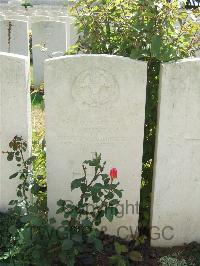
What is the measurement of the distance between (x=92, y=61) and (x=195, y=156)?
1.03 meters

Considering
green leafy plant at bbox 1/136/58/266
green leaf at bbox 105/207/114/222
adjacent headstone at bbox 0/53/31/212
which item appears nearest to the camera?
green leaf at bbox 105/207/114/222

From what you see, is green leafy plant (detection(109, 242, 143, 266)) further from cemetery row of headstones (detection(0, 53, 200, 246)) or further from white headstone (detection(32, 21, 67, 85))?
white headstone (detection(32, 21, 67, 85))

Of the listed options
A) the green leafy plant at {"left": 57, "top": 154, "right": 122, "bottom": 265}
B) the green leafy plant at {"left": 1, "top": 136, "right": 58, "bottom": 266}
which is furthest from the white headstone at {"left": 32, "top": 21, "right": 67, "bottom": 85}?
the green leafy plant at {"left": 57, "top": 154, "right": 122, "bottom": 265}

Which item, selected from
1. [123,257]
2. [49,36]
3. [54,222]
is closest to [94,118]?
[54,222]

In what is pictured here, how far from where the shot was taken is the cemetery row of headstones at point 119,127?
114 inches

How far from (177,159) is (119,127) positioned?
0.49 m

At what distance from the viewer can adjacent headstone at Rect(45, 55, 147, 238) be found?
2.88 meters

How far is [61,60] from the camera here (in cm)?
284

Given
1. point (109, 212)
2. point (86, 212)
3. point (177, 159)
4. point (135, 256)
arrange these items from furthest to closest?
point (177, 159)
point (135, 256)
point (86, 212)
point (109, 212)

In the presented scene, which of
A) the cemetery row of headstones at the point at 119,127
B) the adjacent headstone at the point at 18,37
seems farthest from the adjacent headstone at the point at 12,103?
the adjacent headstone at the point at 18,37

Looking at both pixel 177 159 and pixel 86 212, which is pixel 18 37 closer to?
pixel 177 159

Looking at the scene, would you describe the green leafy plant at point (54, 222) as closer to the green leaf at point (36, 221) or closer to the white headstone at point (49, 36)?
the green leaf at point (36, 221)

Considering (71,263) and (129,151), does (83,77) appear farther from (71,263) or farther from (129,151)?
(71,263)

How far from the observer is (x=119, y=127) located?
3033 mm
